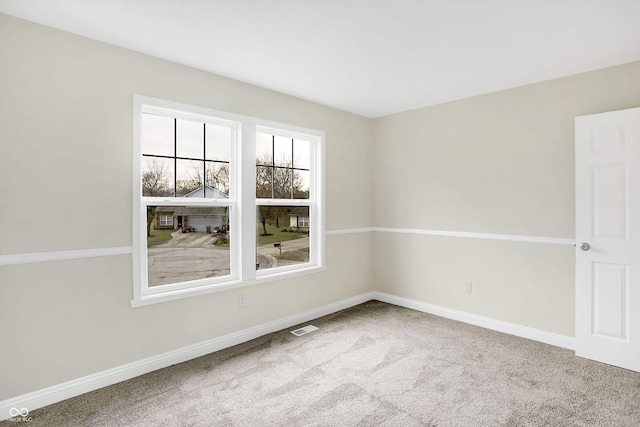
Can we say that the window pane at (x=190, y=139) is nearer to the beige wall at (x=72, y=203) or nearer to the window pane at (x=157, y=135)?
the window pane at (x=157, y=135)

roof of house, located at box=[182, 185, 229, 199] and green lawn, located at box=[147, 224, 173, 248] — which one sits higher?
roof of house, located at box=[182, 185, 229, 199]

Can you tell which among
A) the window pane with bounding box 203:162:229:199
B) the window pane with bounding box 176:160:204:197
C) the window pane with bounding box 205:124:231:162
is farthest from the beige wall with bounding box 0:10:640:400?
the window pane with bounding box 203:162:229:199

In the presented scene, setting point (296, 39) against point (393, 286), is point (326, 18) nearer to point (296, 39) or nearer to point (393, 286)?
point (296, 39)

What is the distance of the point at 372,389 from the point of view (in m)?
2.38

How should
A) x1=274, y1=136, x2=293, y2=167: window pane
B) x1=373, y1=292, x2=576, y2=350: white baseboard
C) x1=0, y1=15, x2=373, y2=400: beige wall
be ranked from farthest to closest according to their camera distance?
x1=274, y1=136, x2=293, y2=167: window pane → x1=373, y1=292, x2=576, y2=350: white baseboard → x1=0, y1=15, x2=373, y2=400: beige wall

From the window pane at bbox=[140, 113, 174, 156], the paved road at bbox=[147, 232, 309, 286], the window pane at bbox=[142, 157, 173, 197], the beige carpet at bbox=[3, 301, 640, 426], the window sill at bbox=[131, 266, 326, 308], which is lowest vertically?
the beige carpet at bbox=[3, 301, 640, 426]

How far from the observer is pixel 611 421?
2027mm

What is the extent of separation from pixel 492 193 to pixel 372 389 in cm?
235

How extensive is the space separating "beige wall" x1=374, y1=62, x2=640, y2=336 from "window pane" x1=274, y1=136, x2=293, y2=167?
141 centimetres

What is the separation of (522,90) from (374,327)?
2820mm

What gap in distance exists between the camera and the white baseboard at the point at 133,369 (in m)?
2.12

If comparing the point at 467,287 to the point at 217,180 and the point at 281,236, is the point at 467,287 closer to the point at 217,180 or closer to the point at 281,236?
the point at 281,236

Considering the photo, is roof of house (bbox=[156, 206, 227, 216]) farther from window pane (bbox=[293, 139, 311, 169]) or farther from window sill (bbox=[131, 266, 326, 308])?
window pane (bbox=[293, 139, 311, 169])

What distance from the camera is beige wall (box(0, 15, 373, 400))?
208cm
